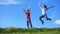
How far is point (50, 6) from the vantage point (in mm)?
3357

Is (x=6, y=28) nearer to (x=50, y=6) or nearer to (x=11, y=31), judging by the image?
(x=11, y=31)

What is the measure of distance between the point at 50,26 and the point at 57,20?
0.19 m

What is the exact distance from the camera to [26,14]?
3338 mm

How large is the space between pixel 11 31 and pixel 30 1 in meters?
0.75

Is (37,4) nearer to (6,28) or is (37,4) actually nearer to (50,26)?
(50,26)

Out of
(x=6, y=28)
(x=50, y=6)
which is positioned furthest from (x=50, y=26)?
(x=6, y=28)

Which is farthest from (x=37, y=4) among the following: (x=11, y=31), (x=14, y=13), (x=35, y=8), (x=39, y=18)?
(x=11, y=31)

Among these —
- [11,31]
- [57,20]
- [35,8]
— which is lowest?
[11,31]

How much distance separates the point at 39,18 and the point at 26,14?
29cm

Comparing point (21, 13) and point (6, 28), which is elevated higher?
point (21, 13)

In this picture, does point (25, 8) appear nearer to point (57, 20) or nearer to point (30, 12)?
point (30, 12)

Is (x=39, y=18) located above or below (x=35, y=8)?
below

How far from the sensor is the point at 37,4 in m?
3.34

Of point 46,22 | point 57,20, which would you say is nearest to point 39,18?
point 46,22
